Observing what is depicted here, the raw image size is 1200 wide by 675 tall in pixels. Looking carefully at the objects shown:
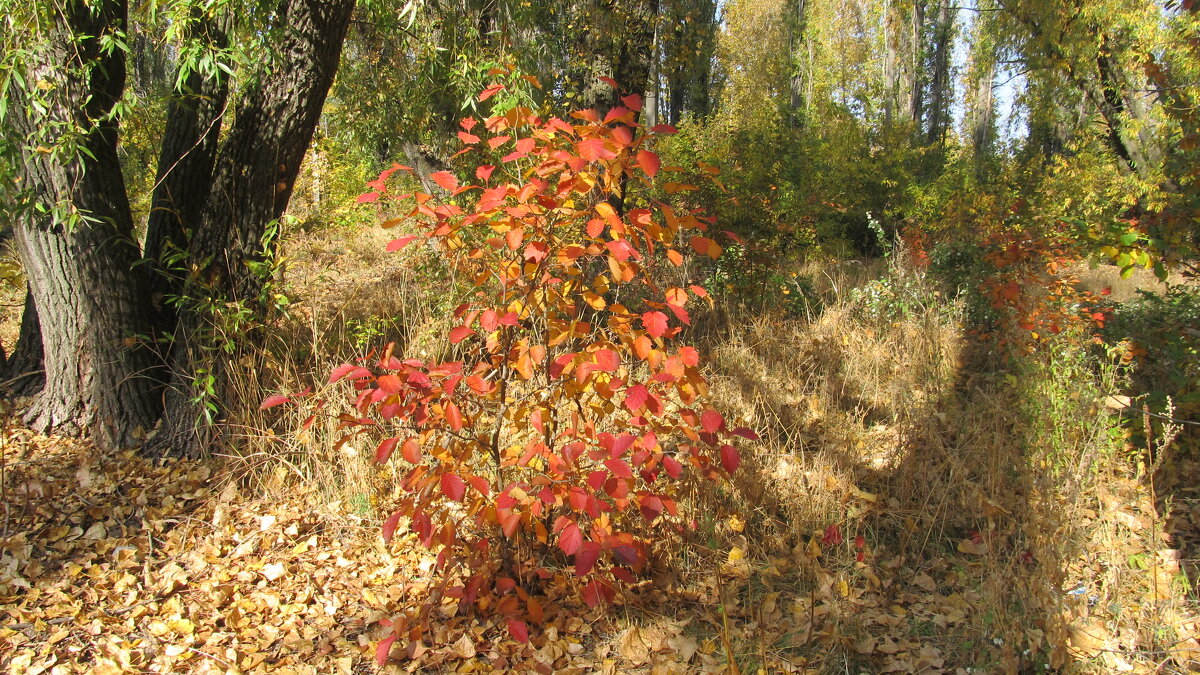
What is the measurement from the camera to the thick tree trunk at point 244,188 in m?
3.63

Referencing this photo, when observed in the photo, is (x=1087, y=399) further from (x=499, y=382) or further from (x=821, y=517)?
(x=499, y=382)

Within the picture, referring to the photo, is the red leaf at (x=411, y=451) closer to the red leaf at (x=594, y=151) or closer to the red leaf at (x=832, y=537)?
the red leaf at (x=594, y=151)

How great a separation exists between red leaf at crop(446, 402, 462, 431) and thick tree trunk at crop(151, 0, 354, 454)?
2012mm

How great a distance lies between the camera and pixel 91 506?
333 centimetres

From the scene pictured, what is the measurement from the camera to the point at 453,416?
2.13 metres

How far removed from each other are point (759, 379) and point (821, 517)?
147cm

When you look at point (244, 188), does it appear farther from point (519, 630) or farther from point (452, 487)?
point (519, 630)

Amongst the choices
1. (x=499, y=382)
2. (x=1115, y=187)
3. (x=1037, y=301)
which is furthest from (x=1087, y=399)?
(x=1115, y=187)

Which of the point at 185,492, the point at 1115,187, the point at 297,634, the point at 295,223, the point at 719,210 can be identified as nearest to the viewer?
the point at 297,634

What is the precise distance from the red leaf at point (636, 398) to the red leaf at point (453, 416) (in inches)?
19.0

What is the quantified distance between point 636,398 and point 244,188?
262 centimetres

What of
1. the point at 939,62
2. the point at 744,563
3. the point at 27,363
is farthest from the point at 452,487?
the point at 939,62

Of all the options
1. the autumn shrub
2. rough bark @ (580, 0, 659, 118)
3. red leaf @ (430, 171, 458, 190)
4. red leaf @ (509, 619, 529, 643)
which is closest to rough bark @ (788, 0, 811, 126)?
rough bark @ (580, 0, 659, 118)

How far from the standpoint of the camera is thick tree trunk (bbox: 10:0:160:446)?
3.15 m
